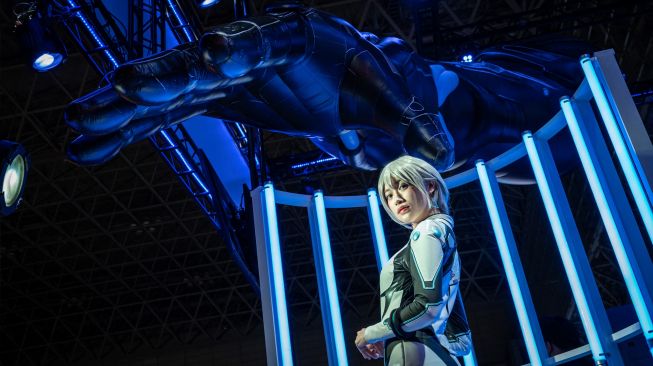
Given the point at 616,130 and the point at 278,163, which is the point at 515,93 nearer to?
the point at 616,130

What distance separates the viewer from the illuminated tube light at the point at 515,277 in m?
3.63

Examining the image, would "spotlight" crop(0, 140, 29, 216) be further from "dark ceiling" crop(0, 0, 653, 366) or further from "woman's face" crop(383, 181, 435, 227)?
"dark ceiling" crop(0, 0, 653, 366)

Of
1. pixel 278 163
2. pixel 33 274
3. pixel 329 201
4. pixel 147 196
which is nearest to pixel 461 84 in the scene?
pixel 329 201

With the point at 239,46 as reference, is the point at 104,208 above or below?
above

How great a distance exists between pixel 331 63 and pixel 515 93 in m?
1.88

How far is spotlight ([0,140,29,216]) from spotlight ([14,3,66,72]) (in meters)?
1.73

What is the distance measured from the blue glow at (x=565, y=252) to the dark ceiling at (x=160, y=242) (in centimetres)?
982

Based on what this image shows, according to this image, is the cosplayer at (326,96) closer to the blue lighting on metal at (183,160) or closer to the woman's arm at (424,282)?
the woman's arm at (424,282)

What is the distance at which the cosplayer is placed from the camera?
159 inches

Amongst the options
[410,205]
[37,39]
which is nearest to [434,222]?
[410,205]

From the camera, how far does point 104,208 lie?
66.6 ft

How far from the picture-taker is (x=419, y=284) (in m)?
2.34

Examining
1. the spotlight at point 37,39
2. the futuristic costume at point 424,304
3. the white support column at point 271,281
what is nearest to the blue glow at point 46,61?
the spotlight at point 37,39

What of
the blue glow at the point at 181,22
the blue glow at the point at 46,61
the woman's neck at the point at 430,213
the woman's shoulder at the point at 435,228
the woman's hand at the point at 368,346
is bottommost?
the woman's hand at the point at 368,346
